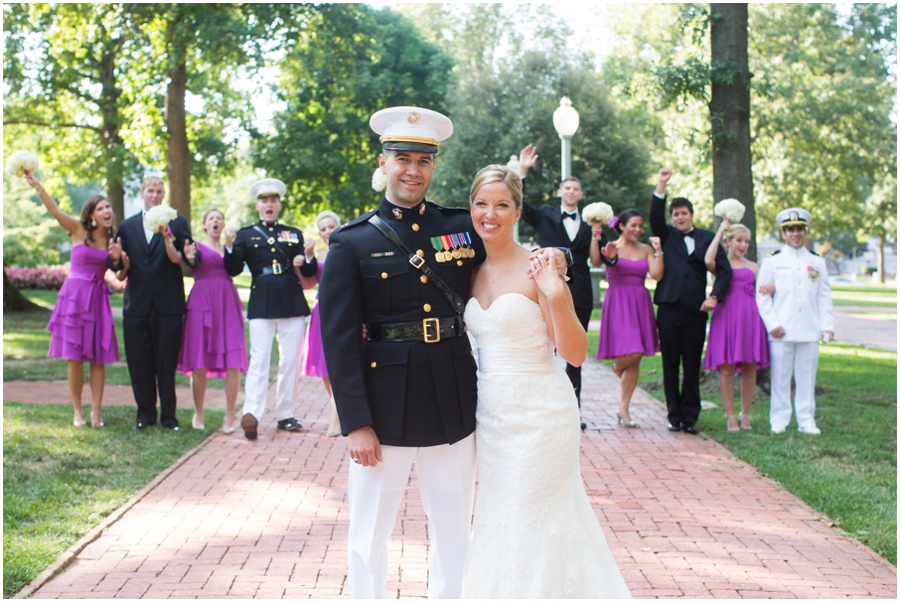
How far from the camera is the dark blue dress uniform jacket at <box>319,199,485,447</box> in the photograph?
3.45m

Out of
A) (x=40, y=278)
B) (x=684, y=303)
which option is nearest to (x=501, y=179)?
(x=684, y=303)

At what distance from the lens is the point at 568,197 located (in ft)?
26.6

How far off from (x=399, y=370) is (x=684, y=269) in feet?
18.4

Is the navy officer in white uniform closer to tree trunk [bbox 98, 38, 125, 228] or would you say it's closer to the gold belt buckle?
the gold belt buckle

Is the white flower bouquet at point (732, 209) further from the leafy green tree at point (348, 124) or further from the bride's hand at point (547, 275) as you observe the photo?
the leafy green tree at point (348, 124)

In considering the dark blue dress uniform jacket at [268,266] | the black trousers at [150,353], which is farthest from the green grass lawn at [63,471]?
the dark blue dress uniform jacket at [268,266]

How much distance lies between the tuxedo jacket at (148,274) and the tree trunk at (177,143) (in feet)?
39.4

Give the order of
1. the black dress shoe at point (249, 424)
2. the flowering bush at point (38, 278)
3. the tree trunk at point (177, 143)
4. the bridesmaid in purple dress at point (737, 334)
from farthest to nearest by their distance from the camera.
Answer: the flowering bush at point (38, 278) < the tree trunk at point (177, 143) < the bridesmaid in purple dress at point (737, 334) < the black dress shoe at point (249, 424)

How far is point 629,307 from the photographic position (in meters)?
8.67

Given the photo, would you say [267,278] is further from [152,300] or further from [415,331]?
[415,331]

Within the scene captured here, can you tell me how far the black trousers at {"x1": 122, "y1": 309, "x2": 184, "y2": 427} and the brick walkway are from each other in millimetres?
1096

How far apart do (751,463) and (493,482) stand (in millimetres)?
4341

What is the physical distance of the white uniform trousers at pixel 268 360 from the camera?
Result: 8078 millimetres

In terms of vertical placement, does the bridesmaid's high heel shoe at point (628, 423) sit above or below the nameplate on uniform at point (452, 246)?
below
